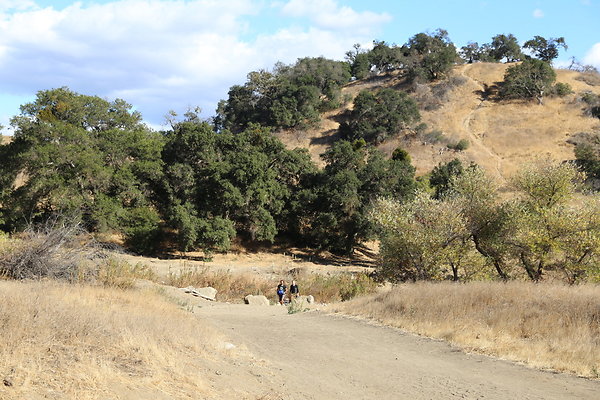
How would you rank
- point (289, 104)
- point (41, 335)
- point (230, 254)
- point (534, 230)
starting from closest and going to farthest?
point (41, 335) → point (534, 230) → point (230, 254) → point (289, 104)

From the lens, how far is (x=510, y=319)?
14.0 m

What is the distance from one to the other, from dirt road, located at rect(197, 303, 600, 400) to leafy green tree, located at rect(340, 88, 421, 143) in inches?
2521

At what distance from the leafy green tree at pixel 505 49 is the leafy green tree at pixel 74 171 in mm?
93539

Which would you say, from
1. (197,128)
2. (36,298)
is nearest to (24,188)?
(197,128)

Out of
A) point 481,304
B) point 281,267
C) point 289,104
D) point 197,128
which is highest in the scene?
point 289,104

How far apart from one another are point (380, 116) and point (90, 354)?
74.6 metres

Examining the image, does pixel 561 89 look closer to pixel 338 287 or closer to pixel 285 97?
pixel 285 97

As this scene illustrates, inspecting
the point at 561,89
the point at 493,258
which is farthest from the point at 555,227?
the point at 561,89

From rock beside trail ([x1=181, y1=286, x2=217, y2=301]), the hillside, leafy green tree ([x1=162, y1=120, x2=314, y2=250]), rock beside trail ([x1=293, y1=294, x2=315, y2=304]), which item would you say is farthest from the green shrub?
rock beside trail ([x1=181, y1=286, x2=217, y2=301])

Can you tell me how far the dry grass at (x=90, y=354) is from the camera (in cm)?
642

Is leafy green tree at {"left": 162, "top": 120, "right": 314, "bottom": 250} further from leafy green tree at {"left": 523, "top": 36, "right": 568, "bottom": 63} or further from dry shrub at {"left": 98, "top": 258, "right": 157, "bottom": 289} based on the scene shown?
leafy green tree at {"left": 523, "top": 36, "right": 568, "bottom": 63}

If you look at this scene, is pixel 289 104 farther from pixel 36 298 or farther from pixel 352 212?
pixel 36 298

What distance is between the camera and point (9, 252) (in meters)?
16.8

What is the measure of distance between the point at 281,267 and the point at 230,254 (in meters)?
6.07
